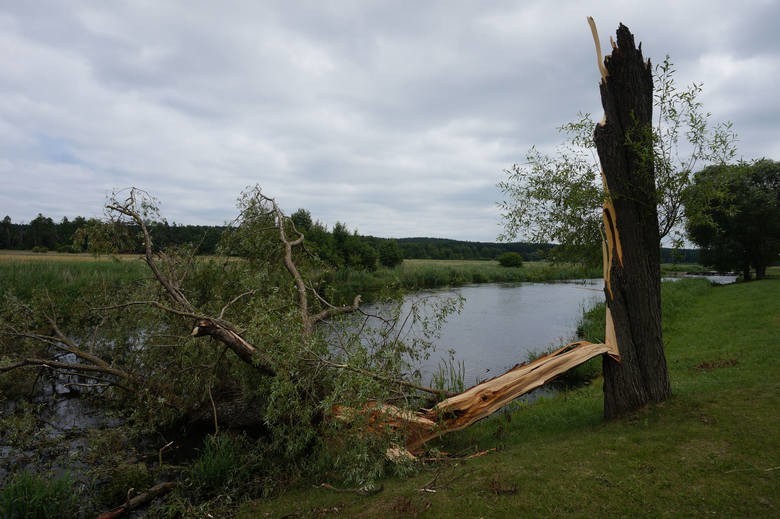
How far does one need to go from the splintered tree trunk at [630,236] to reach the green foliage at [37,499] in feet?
23.0

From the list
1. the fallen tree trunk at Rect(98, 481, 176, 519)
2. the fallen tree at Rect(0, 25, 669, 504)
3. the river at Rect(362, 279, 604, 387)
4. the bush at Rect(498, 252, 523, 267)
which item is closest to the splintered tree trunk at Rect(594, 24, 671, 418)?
the fallen tree at Rect(0, 25, 669, 504)

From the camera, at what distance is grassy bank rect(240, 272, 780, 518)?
3.84 metres

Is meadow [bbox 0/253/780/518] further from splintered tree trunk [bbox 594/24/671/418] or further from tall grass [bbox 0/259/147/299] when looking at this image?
tall grass [bbox 0/259/147/299]

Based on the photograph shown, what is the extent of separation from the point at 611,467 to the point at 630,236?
2936 mm

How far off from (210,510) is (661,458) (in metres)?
5.07

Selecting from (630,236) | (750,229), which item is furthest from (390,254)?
(630,236)

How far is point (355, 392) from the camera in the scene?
5574mm

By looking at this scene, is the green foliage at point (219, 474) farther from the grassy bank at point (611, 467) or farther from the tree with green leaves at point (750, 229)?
the tree with green leaves at point (750, 229)

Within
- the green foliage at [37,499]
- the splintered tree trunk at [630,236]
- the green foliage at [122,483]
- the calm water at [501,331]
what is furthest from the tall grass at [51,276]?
the splintered tree trunk at [630,236]

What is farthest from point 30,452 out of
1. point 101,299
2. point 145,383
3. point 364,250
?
point 364,250

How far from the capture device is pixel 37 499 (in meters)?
4.92

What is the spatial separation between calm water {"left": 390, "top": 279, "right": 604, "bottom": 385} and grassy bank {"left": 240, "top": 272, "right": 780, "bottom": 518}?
2672 millimetres

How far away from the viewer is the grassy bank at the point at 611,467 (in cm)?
384

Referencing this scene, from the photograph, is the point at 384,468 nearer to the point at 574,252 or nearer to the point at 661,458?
the point at 661,458
